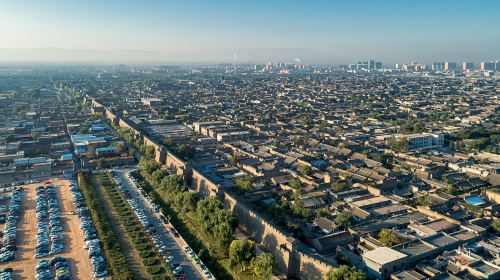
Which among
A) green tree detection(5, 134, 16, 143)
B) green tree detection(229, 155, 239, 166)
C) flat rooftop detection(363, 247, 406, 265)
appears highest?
green tree detection(5, 134, 16, 143)

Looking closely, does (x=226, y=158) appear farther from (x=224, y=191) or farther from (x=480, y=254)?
(x=480, y=254)

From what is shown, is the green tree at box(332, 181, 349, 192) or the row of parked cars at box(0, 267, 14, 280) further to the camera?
the green tree at box(332, 181, 349, 192)

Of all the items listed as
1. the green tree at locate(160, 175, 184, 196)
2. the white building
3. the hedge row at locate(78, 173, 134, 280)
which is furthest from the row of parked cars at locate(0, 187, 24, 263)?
the white building

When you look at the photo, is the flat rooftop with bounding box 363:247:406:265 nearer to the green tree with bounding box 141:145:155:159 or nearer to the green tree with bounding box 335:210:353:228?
the green tree with bounding box 335:210:353:228

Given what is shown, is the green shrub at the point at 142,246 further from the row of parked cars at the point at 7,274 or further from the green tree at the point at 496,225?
the green tree at the point at 496,225

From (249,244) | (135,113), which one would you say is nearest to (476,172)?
(249,244)

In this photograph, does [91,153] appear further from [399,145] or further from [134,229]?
[399,145]

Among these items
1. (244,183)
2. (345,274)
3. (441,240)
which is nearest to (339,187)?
(244,183)
